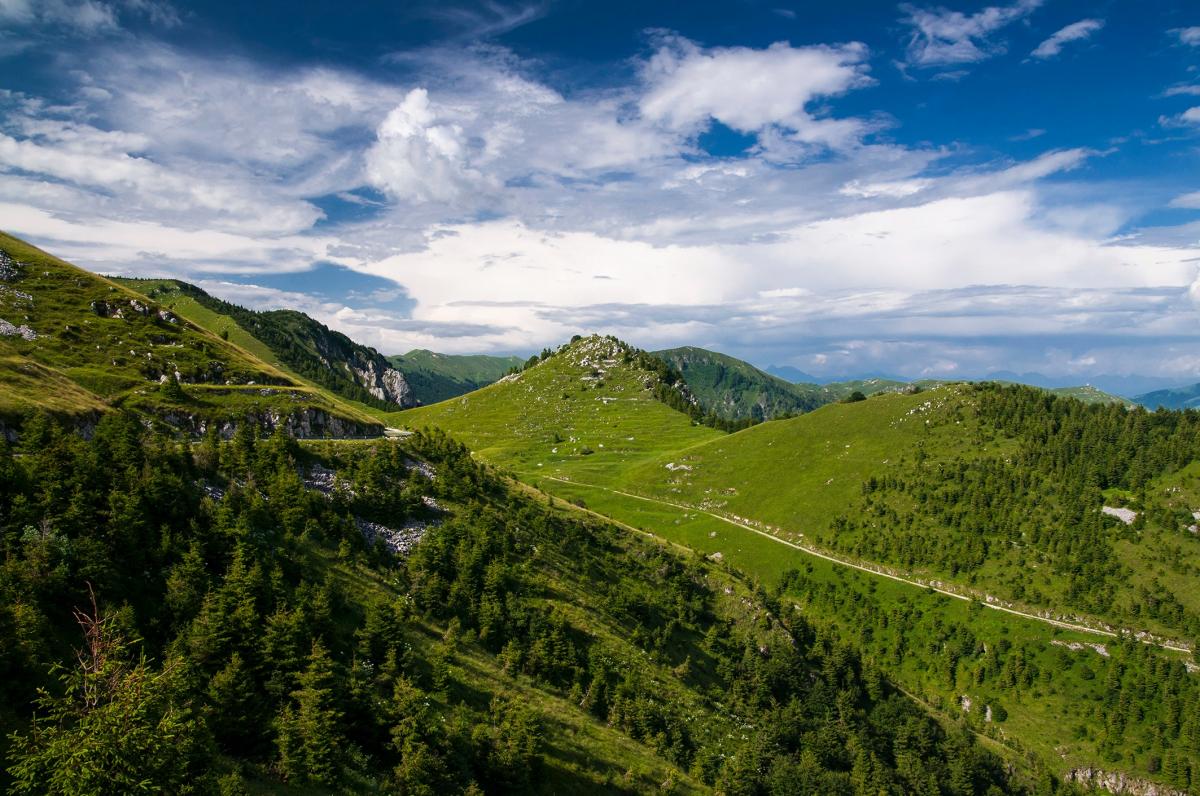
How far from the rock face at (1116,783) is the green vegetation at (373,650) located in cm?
2695

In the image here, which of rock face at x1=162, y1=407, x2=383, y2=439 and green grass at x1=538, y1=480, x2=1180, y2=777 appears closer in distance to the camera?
rock face at x1=162, y1=407, x2=383, y2=439

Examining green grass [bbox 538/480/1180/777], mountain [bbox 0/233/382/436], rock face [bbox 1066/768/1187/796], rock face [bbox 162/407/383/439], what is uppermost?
mountain [bbox 0/233/382/436]

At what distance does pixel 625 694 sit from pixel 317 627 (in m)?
37.6

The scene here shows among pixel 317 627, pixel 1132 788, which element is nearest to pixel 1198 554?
pixel 1132 788

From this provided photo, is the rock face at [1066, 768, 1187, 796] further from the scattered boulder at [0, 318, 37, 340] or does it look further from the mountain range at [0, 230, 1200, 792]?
the scattered boulder at [0, 318, 37, 340]

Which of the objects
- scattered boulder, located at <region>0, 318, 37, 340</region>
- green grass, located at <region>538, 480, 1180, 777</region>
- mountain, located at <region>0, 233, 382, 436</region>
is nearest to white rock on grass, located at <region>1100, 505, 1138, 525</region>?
green grass, located at <region>538, 480, 1180, 777</region>

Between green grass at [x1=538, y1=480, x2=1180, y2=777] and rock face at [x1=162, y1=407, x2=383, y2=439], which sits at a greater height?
rock face at [x1=162, y1=407, x2=383, y2=439]

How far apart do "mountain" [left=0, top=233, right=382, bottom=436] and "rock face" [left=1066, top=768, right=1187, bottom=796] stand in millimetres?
171734

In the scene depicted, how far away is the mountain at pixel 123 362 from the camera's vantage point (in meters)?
81.5

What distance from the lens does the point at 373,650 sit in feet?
171

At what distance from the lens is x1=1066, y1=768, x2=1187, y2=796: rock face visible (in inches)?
4828

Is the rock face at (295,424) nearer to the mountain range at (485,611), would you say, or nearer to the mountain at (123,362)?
the mountain at (123,362)

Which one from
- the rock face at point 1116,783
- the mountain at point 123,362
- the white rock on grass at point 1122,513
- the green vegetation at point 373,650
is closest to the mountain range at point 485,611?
the green vegetation at point 373,650

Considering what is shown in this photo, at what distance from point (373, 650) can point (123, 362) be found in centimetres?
8548
